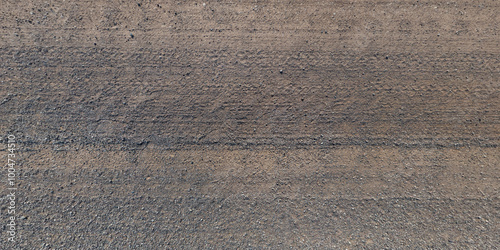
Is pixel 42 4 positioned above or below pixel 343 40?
above

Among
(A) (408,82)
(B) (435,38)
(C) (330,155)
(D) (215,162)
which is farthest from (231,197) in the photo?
(B) (435,38)

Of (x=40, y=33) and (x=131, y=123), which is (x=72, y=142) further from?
(x=40, y=33)

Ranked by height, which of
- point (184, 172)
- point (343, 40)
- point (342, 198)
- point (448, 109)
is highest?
point (343, 40)

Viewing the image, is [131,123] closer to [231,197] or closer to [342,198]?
[231,197]

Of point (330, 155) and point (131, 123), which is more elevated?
point (131, 123)

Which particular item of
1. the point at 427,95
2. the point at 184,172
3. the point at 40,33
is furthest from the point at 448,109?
the point at 40,33

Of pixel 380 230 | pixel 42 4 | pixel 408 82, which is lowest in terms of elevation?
pixel 380 230
